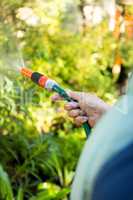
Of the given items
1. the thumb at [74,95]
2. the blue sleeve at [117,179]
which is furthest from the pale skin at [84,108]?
the blue sleeve at [117,179]

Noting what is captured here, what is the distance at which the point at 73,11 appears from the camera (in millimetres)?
4465

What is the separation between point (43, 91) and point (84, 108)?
2.46m

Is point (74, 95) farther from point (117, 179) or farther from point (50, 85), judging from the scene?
point (117, 179)

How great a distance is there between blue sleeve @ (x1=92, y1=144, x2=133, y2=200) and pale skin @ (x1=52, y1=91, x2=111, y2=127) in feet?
2.60

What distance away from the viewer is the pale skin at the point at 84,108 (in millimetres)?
1367

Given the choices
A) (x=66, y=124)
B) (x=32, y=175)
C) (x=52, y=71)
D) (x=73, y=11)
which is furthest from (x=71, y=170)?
(x=73, y=11)

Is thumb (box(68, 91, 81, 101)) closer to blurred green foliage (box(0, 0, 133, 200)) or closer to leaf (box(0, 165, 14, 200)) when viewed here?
blurred green foliage (box(0, 0, 133, 200))

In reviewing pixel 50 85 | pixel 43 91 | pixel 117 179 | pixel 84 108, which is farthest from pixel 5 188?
pixel 117 179

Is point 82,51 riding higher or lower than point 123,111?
lower

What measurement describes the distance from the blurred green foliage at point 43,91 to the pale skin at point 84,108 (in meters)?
1.39

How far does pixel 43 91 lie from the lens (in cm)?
392

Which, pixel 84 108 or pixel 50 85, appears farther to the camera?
pixel 84 108

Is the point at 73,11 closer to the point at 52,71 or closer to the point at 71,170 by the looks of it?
the point at 52,71

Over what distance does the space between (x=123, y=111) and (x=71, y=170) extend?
318 cm
